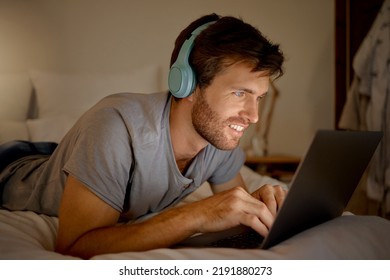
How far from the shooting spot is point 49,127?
98 cm

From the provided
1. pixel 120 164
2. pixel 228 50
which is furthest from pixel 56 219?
pixel 228 50

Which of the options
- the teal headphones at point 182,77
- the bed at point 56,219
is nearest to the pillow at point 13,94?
the bed at point 56,219

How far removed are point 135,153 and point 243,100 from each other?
0.79 ft

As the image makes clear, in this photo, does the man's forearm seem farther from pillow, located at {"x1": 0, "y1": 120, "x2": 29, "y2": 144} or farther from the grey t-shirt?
pillow, located at {"x1": 0, "y1": 120, "x2": 29, "y2": 144}

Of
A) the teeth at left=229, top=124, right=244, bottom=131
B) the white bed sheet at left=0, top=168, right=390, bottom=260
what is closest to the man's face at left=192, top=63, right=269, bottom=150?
the teeth at left=229, top=124, right=244, bottom=131

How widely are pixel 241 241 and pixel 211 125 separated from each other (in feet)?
0.90

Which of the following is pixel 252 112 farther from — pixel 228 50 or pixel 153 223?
pixel 153 223

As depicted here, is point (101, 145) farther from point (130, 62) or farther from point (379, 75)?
point (379, 75)

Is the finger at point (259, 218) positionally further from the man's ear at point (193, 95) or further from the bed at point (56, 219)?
the man's ear at point (193, 95)

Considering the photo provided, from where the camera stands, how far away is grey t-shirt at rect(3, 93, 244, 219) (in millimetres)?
671

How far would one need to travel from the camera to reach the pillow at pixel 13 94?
0.90 meters

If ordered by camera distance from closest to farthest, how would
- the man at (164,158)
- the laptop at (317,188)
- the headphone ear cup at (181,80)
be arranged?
the laptop at (317,188) < the man at (164,158) < the headphone ear cup at (181,80)

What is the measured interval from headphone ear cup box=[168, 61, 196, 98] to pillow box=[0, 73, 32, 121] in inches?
14.8

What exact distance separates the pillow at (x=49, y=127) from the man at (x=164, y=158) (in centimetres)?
7
